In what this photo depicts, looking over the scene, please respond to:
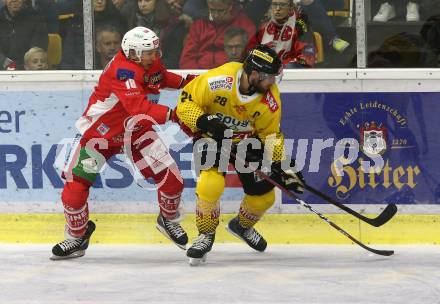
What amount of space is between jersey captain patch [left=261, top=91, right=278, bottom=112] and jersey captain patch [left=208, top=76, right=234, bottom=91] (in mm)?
207

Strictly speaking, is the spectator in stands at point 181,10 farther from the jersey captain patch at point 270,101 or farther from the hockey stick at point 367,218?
the hockey stick at point 367,218

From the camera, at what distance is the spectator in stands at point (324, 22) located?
6379mm

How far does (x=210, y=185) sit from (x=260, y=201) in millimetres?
419

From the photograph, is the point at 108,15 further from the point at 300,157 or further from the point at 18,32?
the point at 300,157

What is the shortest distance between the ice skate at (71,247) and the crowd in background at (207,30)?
1.06 meters


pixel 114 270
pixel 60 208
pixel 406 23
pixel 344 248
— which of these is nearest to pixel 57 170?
pixel 60 208

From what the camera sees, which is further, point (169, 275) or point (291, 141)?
point (291, 141)

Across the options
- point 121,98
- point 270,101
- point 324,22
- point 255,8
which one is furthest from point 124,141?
point 324,22

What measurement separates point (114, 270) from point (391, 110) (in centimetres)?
192

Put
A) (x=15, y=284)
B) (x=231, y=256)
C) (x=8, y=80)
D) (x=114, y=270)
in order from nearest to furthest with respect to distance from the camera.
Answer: (x=15, y=284), (x=114, y=270), (x=231, y=256), (x=8, y=80)

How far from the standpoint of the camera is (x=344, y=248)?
247 inches

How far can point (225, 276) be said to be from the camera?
5.50 m

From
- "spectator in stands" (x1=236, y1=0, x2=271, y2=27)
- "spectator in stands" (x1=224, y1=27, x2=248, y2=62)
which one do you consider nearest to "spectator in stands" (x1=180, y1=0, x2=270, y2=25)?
"spectator in stands" (x1=236, y1=0, x2=271, y2=27)

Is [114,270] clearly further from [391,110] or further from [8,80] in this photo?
[391,110]
